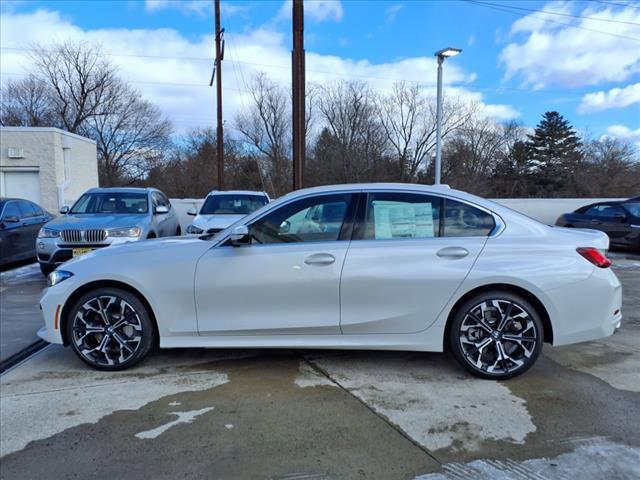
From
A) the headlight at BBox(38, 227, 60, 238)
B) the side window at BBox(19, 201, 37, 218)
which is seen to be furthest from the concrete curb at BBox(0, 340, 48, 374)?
the side window at BBox(19, 201, 37, 218)

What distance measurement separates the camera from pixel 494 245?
3.71 m

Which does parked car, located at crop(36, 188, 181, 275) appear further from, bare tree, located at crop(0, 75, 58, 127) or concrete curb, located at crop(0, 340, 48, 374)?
bare tree, located at crop(0, 75, 58, 127)

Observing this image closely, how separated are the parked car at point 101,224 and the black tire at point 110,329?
10.9 ft

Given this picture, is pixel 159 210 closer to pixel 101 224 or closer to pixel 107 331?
pixel 101 224

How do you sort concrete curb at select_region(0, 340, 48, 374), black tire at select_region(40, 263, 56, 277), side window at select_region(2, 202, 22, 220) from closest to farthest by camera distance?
concrete curb at select_region(0, 340, 48, 374) < black tire at select_region(40, 263, 56, 277) < side window at select_region(2, 202, 22, 220)

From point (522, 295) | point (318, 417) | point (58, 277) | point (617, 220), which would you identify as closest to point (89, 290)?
point (58, 277)

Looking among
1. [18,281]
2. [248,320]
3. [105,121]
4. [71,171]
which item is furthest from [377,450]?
[105,121]

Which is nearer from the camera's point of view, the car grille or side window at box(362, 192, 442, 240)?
side window at box(362, 192, 442, 240)

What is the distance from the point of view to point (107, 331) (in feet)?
12.8

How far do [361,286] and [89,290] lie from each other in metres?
2.35

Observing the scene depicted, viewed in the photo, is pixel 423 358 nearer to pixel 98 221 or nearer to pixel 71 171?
pixel 98 221

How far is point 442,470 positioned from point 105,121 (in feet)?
162

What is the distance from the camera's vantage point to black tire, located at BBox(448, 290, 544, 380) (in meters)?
3.69

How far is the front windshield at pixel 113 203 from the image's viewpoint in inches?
344
